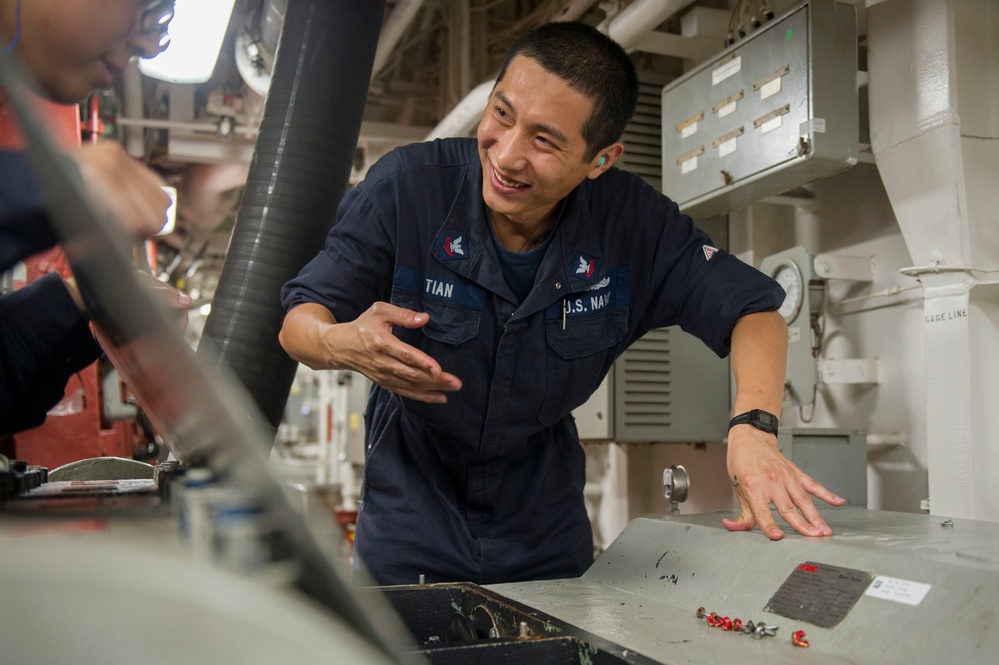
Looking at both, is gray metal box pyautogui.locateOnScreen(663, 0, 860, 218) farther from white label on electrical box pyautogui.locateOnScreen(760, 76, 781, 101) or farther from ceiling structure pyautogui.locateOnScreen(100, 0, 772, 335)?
ceiling structure pyautogui.locateOnScreen(100, 0, 772, 335)

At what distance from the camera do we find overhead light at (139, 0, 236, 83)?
91.0 inches

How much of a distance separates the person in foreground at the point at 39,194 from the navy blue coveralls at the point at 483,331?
55 cm

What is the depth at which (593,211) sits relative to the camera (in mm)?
1571

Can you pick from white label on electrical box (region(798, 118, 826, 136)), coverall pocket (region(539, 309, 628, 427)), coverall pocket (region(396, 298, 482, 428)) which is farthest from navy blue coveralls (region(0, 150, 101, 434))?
white label on electrical box (region(798, 118, 826, 136))

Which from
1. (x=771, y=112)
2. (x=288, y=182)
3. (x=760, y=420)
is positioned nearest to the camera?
(x=760, y=420)

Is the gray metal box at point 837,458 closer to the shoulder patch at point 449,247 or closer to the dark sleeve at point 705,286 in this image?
the dark sleeve at point 705,286

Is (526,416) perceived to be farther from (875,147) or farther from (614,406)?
(614,406)

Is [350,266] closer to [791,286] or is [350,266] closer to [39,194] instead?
[39,194]

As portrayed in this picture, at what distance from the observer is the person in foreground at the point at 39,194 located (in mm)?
517

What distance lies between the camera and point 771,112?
2.17 m

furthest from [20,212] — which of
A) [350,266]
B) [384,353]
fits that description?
[350,266]

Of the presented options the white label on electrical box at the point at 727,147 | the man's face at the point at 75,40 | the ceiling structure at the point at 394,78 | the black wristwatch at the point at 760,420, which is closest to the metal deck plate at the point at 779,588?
the black wristwatch at the point at 760,420

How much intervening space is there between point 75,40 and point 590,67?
2.93ft

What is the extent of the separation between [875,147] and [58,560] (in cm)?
213
